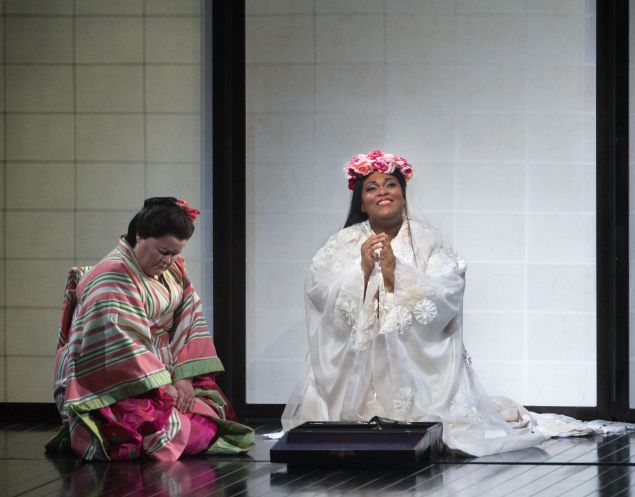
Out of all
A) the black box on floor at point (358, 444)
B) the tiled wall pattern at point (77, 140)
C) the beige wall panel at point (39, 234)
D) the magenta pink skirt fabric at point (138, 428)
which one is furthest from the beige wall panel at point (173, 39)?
the black box on floor at point (358, 444)

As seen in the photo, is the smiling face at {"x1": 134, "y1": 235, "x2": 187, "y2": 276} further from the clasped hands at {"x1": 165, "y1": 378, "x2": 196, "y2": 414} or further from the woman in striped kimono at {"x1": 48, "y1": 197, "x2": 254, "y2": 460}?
the clasped hands at {"x1": 165, "y1": 378, "x2": 196, "y2": 414}

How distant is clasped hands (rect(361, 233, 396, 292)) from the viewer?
539 centimetres

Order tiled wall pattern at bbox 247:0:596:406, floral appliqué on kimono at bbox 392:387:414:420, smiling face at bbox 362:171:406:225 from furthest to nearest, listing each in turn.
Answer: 1. tiled wall pattern at bbox 247:0:596:406
2. smiling face at bbox 362:171:406:225
3. floral appliqué on kimono at bbox 392:387:414:420

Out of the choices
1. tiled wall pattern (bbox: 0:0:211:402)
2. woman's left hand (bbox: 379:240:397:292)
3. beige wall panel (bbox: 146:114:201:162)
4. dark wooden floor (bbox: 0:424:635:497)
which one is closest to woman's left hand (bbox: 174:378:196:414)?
dark wooden floor (bbox: 0:424:635:497)

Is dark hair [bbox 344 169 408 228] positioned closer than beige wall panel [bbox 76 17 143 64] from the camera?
Yes

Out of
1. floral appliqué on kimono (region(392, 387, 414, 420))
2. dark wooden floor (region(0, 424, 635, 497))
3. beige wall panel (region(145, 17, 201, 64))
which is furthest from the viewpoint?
beige wall panel (region(145, 17, 201, 64))

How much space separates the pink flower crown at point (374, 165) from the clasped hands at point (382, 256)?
43cm

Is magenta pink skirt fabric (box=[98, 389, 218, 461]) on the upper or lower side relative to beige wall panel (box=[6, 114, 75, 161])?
lower

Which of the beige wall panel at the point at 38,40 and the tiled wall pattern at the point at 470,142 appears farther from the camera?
the beige wall panel at the point at 38,40

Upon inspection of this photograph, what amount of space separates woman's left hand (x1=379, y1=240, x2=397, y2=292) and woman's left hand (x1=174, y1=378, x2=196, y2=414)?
1.04m

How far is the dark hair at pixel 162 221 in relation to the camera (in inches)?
199

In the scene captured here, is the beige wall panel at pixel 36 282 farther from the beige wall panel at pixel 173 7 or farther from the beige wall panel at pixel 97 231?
the beige wall panel at pixel 173 7

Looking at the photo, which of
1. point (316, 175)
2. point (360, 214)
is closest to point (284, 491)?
point (360, 214)

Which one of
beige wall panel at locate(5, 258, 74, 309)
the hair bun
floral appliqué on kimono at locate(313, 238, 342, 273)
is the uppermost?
the hair bun
